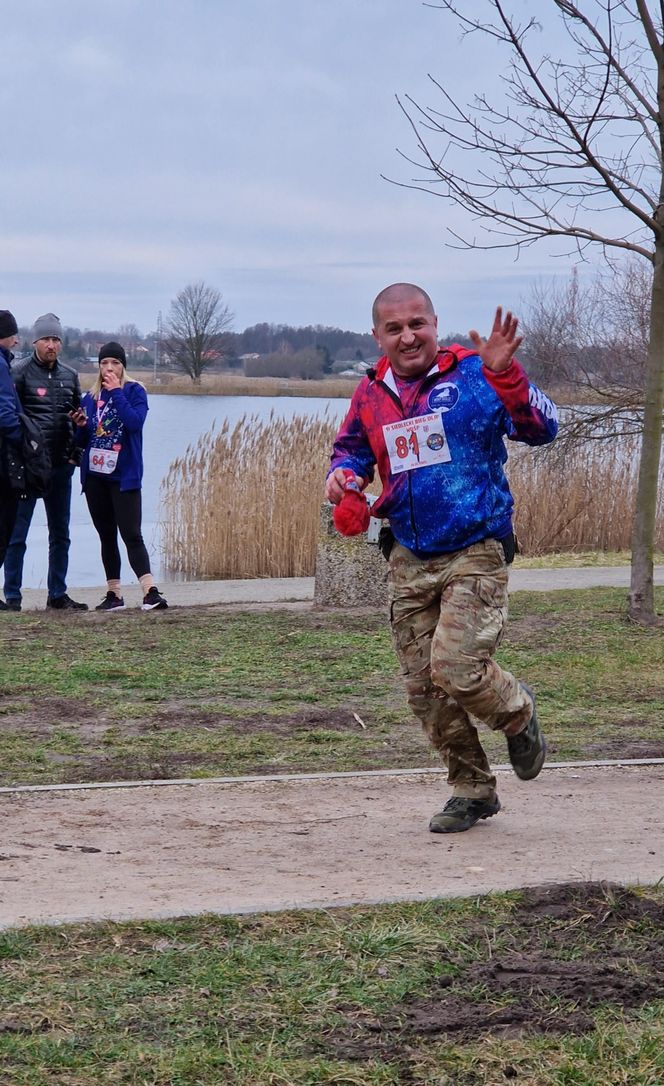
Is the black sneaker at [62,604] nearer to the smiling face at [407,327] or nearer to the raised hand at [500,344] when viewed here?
the smiling face at [407,327]

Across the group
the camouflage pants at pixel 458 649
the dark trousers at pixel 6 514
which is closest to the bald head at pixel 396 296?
the camouflage pants at pixel 458 649

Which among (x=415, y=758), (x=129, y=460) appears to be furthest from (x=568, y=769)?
(x=129, y=460)

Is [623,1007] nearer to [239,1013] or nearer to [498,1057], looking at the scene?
[498,1057]

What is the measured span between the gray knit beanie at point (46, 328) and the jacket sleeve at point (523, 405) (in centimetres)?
627

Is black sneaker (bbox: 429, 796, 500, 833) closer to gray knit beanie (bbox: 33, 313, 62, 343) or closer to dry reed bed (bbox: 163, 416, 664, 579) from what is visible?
gray knit beanie (bbox: 33, 313, 62, 343)

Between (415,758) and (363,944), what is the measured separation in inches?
101

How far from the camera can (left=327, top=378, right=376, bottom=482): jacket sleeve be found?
496cm

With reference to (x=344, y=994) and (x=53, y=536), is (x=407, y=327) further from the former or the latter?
(x=53, y=536)

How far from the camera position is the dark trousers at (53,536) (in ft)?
35.5

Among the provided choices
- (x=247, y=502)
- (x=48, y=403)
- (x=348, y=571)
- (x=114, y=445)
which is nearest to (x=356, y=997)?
(x=114, y=445)

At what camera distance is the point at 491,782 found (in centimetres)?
502

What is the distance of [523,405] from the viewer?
15.2 ft

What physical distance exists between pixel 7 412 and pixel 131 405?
2.78ft

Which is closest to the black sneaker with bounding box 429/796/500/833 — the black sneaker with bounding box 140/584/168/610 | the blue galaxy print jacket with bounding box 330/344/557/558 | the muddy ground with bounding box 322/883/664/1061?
the muddy ground with bounding box 322/883/664/1061
